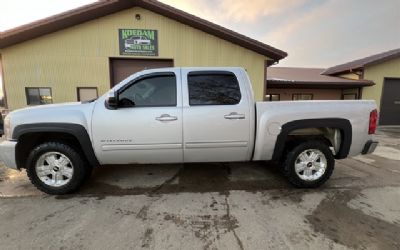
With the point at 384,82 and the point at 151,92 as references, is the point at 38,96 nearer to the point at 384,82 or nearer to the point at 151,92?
the point at 151,92

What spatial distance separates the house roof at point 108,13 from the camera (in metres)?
8.03

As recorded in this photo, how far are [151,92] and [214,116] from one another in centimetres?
115

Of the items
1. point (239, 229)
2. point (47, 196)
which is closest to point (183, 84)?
point (239, 229)

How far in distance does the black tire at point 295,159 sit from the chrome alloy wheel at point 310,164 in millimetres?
48

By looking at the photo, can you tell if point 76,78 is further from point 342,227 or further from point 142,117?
point 342,227

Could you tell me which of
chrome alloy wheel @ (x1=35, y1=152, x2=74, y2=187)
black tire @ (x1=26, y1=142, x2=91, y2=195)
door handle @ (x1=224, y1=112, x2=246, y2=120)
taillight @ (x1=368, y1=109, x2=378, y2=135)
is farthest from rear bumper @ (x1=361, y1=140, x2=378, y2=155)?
chrome alloy wheel @ (x1=35, y1=152, x2=74, y2=187)

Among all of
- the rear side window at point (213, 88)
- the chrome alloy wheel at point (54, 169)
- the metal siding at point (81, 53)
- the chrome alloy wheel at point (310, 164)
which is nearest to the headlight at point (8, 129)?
the chrome alloy wheel at point (54, 169)

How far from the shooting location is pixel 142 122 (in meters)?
3.32

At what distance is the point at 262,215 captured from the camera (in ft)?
9.48

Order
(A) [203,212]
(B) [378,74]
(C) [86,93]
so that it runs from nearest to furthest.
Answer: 1. (A) [203,212]
2. (C) [86,93]
3. (B) [378,74]

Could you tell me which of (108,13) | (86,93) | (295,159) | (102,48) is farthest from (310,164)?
(108,13)

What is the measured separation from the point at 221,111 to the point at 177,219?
1.74 metres

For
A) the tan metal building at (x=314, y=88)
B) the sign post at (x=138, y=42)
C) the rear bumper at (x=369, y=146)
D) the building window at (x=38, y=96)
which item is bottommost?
the rear bumper at (x=369, y=146)

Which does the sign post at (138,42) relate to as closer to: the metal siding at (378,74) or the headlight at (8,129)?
the headlight at (8,129)
